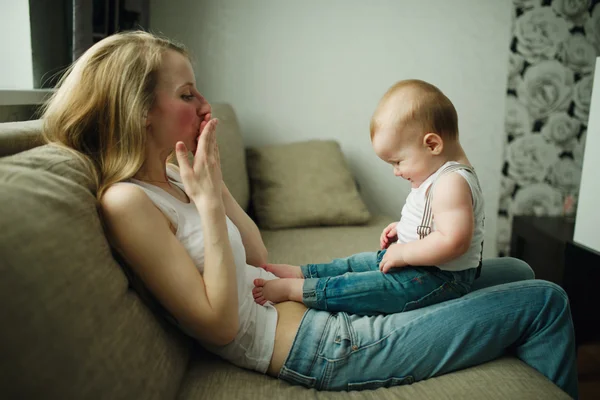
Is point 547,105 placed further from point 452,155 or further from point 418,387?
point 418,387

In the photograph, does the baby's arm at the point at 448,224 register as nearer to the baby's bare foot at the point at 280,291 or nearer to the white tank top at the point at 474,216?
the white tank top at the point at 474,216

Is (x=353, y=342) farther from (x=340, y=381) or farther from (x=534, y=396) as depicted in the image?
(x=534, y=396)

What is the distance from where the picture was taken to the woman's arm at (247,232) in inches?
48.4

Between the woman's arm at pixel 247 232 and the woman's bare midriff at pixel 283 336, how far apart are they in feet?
0.86

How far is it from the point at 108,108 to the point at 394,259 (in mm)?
703

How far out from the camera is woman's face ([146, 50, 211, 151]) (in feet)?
3.10

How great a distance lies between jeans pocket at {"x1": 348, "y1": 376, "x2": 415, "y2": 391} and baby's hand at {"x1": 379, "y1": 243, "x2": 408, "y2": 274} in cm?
25

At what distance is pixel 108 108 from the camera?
914 mm

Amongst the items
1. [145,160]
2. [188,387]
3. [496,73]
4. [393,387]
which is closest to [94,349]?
[188,387]

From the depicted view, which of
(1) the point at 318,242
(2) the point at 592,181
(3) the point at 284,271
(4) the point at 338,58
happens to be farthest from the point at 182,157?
(4) the point at 338,58

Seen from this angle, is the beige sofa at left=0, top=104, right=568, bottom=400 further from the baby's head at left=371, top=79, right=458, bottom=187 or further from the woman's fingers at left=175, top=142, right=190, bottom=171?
the baby's head at left=371, top=79, right=458, bottom=187

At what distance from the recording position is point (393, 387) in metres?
0.95

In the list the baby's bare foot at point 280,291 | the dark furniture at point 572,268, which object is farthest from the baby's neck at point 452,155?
the dark furniture at point 572,268

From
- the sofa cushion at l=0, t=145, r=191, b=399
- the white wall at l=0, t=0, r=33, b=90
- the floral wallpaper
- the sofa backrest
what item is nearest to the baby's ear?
the sofa cushion at l=0, t=145, r=191, b=399
